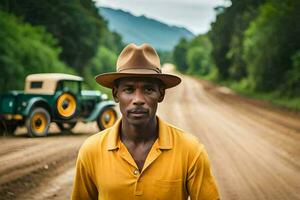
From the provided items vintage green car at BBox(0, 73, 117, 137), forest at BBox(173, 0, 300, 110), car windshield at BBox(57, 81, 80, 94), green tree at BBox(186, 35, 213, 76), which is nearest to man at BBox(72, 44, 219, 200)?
vintage green car at BBox(0, 73, 117, 137)

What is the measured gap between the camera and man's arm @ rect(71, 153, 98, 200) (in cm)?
249

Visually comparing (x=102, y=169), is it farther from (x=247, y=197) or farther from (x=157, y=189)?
(x=247, y=197)

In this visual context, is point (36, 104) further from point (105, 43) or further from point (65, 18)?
point (105, 43)

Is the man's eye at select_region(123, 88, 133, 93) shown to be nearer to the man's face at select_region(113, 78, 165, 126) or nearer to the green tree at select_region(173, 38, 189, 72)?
the man's face at select_region(113, 78, 165, 126)

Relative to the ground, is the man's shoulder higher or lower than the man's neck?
lower

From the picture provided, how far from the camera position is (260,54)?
31.8m

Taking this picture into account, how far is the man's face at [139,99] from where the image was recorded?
8.14ft

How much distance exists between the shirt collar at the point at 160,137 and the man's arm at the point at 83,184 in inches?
7.6

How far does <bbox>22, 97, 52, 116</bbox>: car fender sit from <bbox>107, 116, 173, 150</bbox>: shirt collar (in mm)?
9563

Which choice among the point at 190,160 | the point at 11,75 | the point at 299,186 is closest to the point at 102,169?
the point at 190,160

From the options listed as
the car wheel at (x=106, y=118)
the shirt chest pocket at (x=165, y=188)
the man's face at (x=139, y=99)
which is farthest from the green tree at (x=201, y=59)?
the shirt chest pocket at (x=165, y=188)

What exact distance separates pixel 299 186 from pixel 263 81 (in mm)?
26689

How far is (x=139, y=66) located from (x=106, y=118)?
11191 millimetres

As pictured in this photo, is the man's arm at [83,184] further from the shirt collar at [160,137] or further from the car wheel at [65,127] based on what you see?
the car wheel at [65,127]
